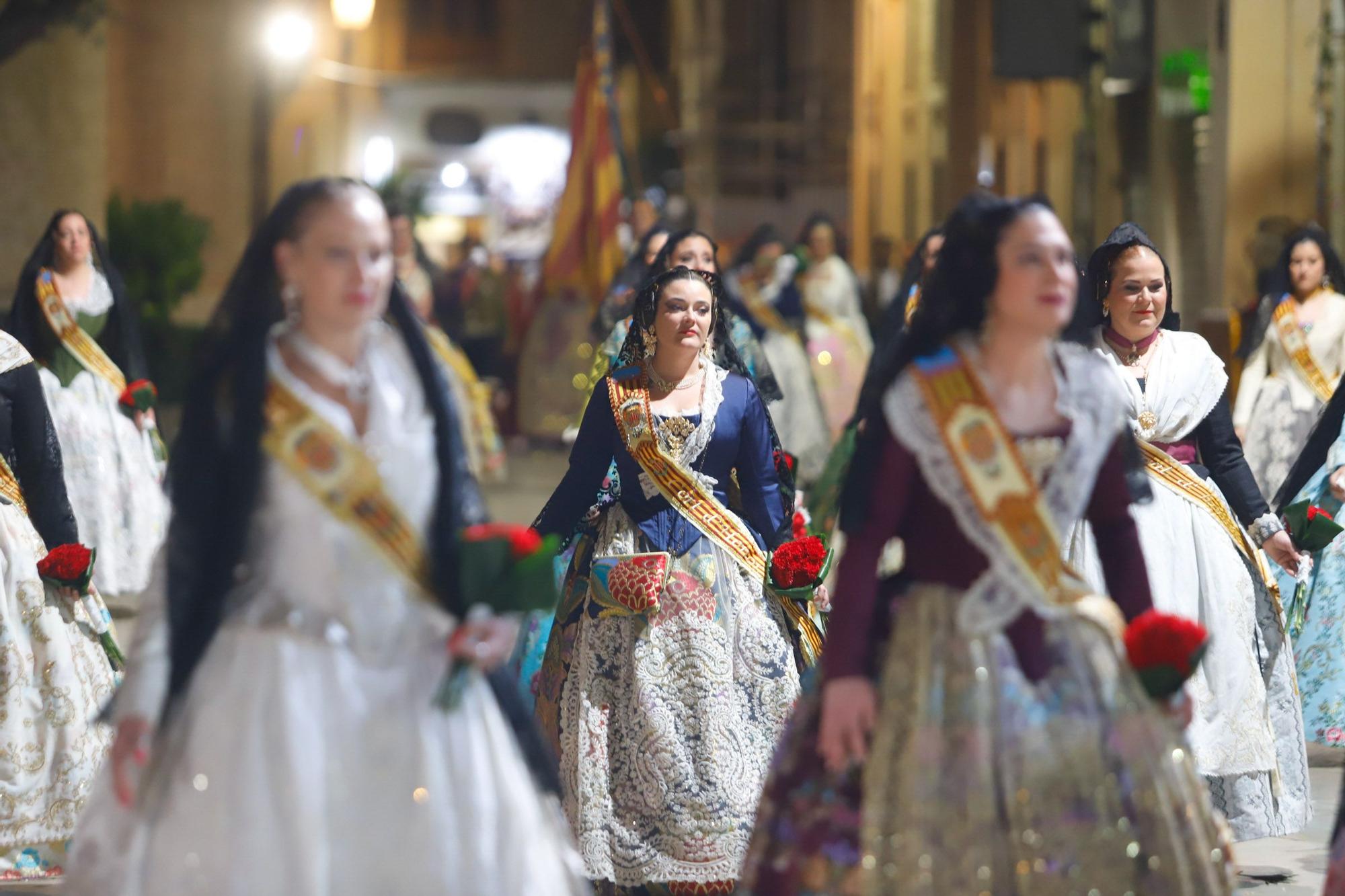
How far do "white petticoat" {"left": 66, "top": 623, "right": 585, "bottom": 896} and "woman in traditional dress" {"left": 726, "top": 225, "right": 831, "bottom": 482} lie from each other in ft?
30.9

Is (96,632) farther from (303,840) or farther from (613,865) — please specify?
(303,840)

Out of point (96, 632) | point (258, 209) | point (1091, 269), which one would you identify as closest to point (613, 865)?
point (96, 632)

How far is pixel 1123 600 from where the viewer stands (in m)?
4.46

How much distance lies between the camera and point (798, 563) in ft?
20.6

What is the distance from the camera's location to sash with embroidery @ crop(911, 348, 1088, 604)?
418 cm

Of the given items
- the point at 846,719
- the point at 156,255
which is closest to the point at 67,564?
the point at 846,719

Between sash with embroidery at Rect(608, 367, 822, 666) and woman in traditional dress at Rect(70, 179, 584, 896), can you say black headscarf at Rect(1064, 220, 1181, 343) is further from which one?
woman in traditional dress at Rect(70, 179, 584, 896)

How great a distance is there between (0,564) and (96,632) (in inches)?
16.5

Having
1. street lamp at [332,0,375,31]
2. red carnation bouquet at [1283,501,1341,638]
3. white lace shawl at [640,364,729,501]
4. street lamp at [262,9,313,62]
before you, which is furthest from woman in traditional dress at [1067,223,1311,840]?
street lamp at [262,9,313,62]

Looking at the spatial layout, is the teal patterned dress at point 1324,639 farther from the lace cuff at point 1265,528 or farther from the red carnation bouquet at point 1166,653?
the red carnation bouquet at point 1166,653

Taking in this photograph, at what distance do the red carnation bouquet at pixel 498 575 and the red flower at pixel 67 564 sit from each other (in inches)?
101

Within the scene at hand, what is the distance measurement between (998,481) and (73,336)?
7.19m

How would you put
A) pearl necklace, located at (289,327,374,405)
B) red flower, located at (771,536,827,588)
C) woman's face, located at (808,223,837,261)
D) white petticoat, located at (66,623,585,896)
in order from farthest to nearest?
woman's face, located at (808,223,837,261) → red flower, located at (771,536,827,588) → pearl necklace, located at (289,327,374,405) → white petticoat, located at (66,623,585,896)

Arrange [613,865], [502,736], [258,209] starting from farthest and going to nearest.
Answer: [258,209], [613,865], [502,736]
